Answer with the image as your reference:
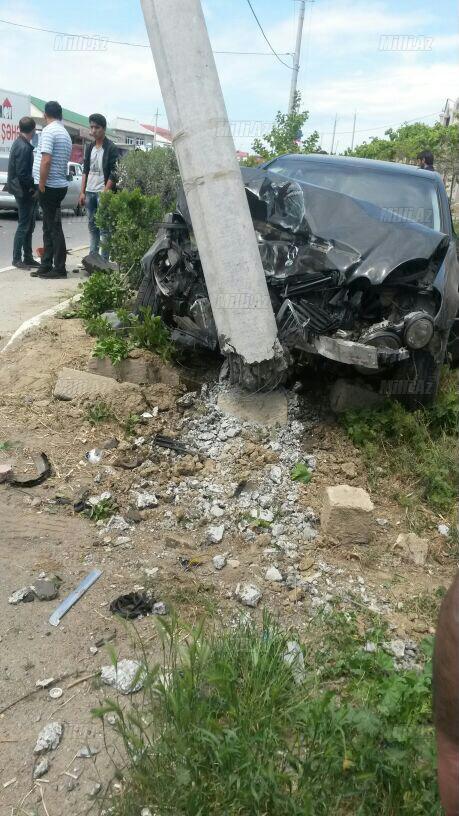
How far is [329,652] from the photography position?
105 inches

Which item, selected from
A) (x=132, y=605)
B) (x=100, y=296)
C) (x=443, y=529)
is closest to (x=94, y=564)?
(x=132, y=605)

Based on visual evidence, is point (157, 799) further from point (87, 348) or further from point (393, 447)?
point (87, 348)

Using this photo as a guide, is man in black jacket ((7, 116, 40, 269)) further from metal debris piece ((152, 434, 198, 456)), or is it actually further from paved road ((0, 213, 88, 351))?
metal debris piece ((152, 434, 198, 456))

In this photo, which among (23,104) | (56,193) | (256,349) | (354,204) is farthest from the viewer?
(23,104)

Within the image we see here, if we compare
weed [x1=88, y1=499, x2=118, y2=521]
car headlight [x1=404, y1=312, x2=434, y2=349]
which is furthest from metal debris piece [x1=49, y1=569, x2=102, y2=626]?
car headlight [x1=404, y1=312, x2=434, y2=349]

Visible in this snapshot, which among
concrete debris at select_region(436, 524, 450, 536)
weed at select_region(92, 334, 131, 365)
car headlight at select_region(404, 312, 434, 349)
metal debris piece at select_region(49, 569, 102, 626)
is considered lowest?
concrete debris at select_region(436, 524, 450, 536)

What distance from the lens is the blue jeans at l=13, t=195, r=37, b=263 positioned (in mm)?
9258

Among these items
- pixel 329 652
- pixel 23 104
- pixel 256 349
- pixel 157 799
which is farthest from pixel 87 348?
pixel 23 104

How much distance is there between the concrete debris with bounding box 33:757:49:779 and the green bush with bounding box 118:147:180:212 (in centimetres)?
967

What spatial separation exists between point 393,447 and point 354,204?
6.05 feet

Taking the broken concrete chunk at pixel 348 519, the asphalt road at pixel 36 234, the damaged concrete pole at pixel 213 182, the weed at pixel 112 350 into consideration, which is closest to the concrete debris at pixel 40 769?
the broken concrete chunk at pixel 348 519

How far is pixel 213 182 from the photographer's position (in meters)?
4.14

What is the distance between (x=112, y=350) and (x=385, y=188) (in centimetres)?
289

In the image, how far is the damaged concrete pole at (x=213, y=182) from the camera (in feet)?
13.0
